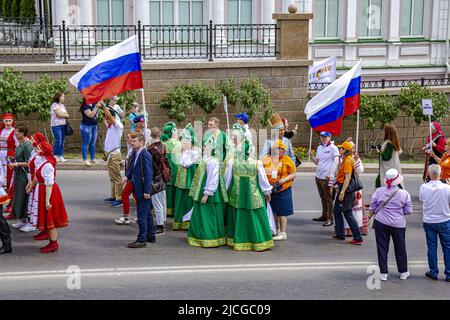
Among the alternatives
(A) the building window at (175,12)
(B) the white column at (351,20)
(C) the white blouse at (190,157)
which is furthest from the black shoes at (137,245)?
(B) the white column at (351,20)

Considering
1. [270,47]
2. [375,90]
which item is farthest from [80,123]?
[375,90]

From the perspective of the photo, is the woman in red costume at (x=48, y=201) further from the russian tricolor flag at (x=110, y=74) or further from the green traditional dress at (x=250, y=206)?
the green traditional dress at (x=250, y=206)

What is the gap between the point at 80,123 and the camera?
64.0 ft

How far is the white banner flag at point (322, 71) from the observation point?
2116 cm

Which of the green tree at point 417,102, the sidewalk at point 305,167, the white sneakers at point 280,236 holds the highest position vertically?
the green tree at point 417,102

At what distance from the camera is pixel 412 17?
89.8ft

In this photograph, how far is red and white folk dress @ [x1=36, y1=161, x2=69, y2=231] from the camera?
11.5 m

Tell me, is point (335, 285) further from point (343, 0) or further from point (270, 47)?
point (343, 0)

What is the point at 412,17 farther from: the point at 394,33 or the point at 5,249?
the point at 5,249

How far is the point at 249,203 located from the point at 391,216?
7.25ft

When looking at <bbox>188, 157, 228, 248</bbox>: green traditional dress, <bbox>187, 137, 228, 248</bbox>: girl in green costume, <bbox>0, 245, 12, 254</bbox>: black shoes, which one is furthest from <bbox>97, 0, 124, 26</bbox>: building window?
<bbox>0, 245, 12, 254</bbox>: black shoes

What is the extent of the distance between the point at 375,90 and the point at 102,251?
11.5 metres

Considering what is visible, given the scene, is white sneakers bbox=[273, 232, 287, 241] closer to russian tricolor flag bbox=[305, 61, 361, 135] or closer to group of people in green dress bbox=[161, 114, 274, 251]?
group of people in green dress bbox=[161, 114, 274, 251]

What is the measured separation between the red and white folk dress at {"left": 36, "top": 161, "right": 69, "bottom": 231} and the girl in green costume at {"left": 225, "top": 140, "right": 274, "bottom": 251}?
2559 mm
